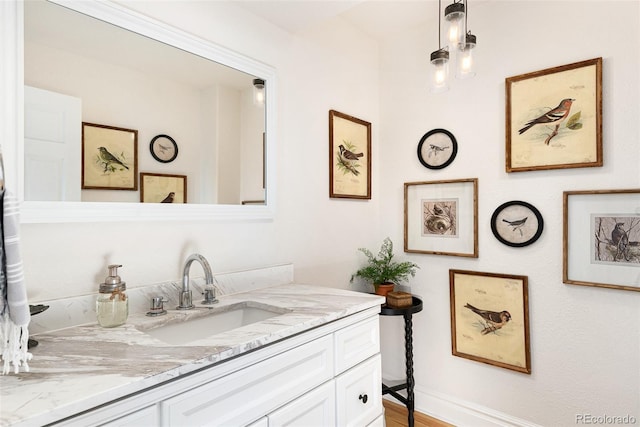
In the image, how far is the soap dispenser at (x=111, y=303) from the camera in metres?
1.11

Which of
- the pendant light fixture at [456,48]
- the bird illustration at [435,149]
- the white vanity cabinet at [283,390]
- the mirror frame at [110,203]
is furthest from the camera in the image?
the bird illustration at [435,149]

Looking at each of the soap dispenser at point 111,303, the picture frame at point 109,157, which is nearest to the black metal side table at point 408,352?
the soap dispenser at point 111,303

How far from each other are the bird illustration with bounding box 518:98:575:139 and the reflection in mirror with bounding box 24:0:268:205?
1441mm

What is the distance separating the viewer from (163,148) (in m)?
1.39

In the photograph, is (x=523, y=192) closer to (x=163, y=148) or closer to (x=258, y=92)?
(x=258, y=92)

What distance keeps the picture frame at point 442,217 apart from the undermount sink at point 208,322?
50.1 inches

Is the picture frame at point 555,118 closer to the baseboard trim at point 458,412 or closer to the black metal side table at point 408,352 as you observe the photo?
the black metal side table at point 408,352

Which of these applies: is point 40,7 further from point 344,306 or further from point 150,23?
point 344,306

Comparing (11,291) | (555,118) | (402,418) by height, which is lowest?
(402,418)

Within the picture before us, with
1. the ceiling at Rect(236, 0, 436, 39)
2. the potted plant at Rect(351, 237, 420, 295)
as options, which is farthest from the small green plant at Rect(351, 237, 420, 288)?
the ceiling at Rect(236, 0, 436, 39)

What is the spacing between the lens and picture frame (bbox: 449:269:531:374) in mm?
1959

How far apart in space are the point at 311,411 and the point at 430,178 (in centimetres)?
160


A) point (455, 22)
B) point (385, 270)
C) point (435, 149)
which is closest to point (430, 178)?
point (435, 149)

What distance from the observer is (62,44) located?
1.14 meters
